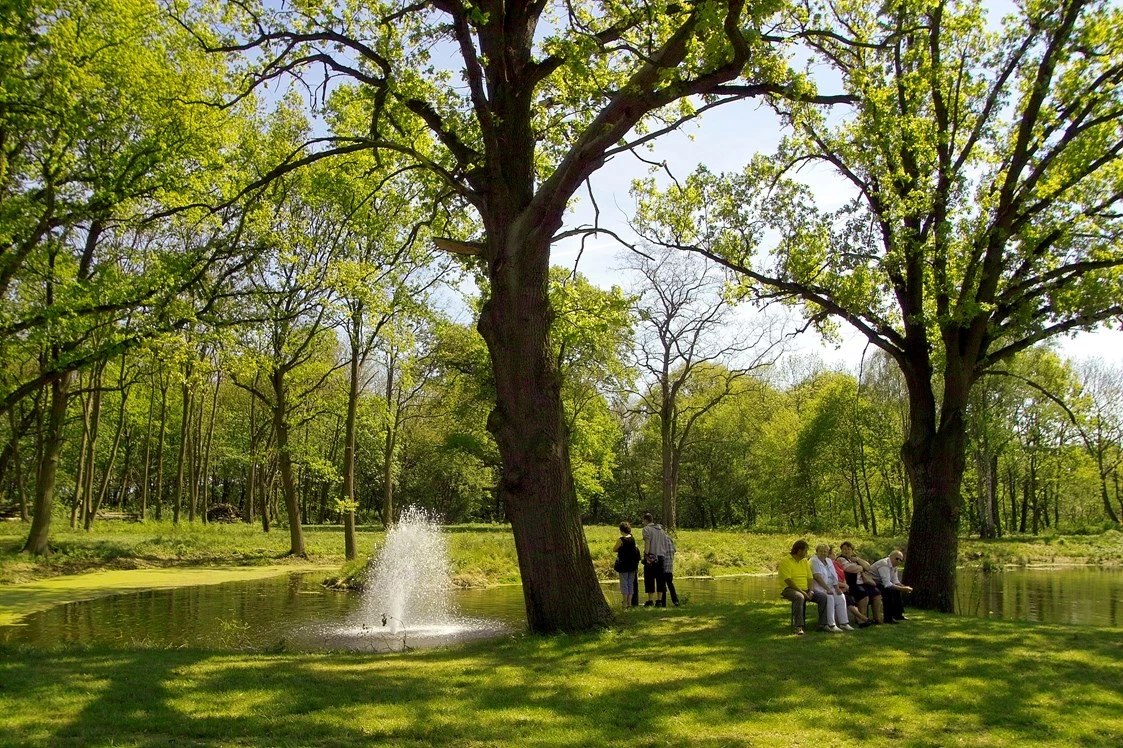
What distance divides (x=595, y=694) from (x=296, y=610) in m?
10.2

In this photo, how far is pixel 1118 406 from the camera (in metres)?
51.5

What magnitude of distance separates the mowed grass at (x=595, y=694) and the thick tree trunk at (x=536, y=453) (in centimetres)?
57

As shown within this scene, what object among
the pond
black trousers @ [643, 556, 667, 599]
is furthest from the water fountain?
black trousers @ [643, 556, 667, 599]

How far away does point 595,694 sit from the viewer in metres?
6.84

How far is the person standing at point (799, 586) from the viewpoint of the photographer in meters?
10.3

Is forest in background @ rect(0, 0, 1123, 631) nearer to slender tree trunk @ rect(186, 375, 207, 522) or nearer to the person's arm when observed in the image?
the person's arm

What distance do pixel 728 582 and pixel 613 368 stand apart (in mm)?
17771

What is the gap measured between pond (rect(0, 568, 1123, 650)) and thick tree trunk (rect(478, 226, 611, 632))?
117 inches

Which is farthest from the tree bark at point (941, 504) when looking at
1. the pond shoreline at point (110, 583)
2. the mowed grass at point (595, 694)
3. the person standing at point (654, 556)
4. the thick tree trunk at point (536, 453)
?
the pond shoreline at point (110, 583)

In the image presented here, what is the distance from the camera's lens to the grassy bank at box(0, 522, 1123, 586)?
22.0 metres

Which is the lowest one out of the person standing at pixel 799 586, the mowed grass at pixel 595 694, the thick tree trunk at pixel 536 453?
the mowed grass at pixel 595 694

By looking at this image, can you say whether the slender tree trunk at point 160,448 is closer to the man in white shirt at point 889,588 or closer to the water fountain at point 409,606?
the water fountain at point 409,606

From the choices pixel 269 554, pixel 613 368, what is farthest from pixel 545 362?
pixel 613 368

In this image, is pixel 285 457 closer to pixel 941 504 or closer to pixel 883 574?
pixel 941 504
